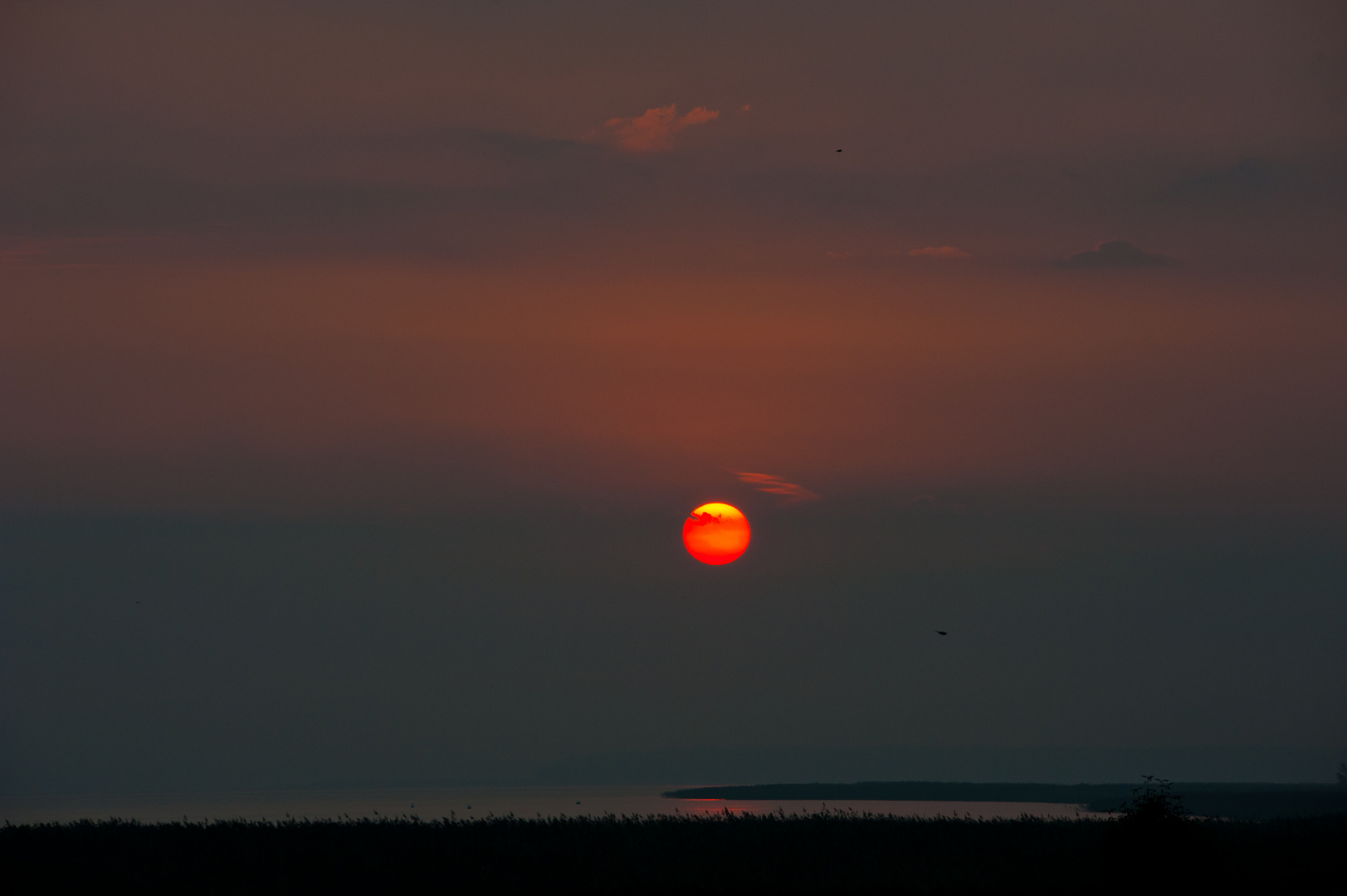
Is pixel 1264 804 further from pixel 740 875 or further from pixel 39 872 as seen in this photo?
pixel 39 872

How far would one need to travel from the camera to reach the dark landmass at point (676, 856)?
31.2 metres

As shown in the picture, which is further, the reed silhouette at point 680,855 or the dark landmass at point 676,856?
the dark landmass at point 676,856

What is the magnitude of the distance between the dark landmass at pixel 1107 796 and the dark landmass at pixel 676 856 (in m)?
25.4

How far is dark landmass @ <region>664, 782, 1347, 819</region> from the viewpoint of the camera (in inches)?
3465

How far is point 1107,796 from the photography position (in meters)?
138

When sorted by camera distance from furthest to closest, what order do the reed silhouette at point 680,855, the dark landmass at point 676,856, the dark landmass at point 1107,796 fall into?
the dark landmass at point 1107,796 < the dark landmass at point 676,856 < the reed silhouette at point 680,855

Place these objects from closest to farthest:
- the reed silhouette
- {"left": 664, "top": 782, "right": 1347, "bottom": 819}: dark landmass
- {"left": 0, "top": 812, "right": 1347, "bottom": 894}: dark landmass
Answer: the reed silhouette
{"left": 0, "top": 812, "right": 1347, "bottom": 894}: dark landmass
{"left": 664, "top": 782, "right": 1347, "bottom": 819}: dark landmass

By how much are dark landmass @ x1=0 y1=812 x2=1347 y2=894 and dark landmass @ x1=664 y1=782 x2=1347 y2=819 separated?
2541 centimetres

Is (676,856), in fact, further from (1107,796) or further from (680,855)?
(1107,796)

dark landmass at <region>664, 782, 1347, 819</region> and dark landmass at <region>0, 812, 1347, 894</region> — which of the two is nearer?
dark landmass at <region>0, 812, 1347, 894</region>

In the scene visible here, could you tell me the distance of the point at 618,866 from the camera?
124ft

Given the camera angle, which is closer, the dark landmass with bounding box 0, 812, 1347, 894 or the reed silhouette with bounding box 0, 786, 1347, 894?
the reed silhouette with bounding box 0, 786, 1347, 894

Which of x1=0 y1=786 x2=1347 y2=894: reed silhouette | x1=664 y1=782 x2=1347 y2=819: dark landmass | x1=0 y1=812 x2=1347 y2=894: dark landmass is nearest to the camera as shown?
x1=0 y1=786 x2=1347 y2=894: reed silhouette

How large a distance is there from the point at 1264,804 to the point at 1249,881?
7300 centimetres
